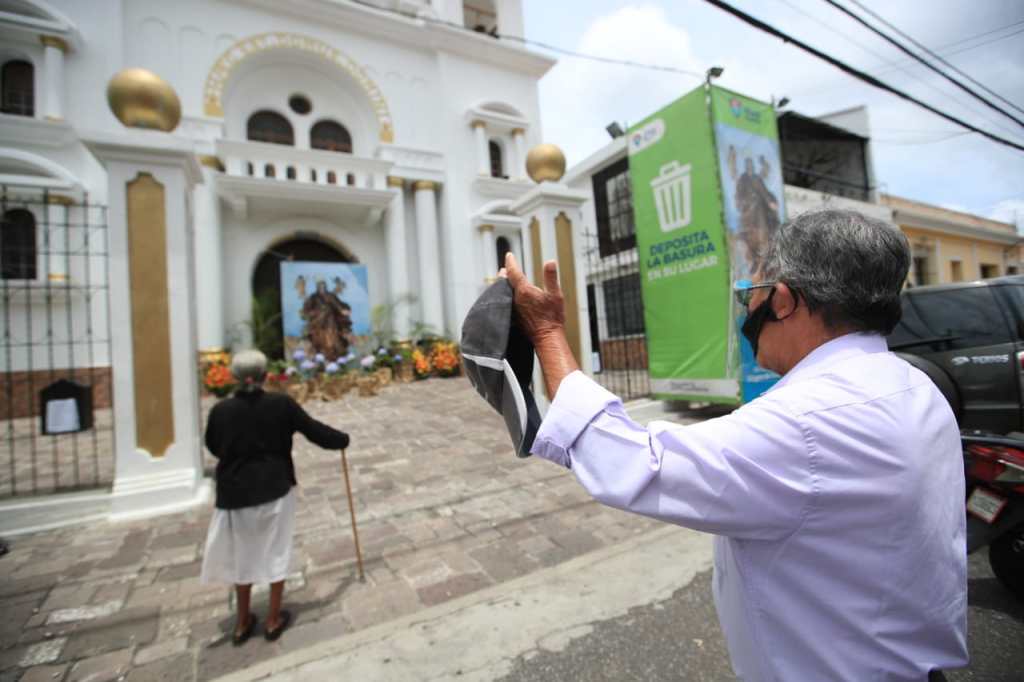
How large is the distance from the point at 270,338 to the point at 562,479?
8930 millimetres

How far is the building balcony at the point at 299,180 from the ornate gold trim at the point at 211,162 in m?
0.12

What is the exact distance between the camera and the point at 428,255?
1270 centimetres

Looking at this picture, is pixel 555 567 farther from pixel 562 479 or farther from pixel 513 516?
pixel 562 479

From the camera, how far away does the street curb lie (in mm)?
2246

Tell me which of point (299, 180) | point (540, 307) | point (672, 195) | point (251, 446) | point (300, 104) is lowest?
point (251, 446)

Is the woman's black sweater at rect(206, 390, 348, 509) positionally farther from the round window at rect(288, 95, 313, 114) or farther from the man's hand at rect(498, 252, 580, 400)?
the round window at rect(288, 95, 313, 114)

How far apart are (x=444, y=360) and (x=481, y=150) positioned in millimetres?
6458

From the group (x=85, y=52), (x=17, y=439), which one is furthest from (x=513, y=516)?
(x=85, y=52)

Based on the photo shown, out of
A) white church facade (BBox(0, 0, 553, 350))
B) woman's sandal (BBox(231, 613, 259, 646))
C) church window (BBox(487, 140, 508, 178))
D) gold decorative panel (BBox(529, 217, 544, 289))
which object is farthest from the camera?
church window (BBox(487, 140, 508, 178))

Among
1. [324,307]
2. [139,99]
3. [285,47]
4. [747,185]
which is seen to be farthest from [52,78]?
[747,185]

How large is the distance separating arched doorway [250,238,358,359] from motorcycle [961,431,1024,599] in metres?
11.4

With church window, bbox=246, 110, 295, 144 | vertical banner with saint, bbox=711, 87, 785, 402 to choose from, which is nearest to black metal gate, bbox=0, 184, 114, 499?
church window, bbox=246, 110, 295, 144

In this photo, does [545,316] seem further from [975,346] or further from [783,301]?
[975,346]

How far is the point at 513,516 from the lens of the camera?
12.8 ft
